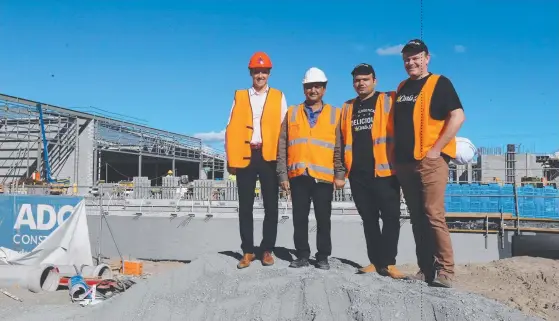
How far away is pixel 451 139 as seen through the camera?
167 inches

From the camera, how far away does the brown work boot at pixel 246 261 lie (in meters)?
5.21

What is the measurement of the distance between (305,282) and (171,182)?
18.4 metres

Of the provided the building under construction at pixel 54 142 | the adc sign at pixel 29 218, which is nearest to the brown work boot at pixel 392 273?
the adc sign at pixel 29 218

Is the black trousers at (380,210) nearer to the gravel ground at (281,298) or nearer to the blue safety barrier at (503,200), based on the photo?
the gravel ground at (281,298)

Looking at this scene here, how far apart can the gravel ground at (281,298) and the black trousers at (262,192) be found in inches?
11.6

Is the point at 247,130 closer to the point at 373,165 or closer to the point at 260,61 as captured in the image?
the point at 260,61

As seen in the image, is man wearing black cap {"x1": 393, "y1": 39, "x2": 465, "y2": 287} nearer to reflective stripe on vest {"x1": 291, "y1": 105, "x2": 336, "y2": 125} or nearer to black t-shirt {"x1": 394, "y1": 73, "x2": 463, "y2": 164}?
black t-shirt {"x1": 394, "y1": 73, "x2": 463, "y2": 164}


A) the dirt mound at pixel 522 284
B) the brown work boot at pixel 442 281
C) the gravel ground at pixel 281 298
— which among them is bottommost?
the dirt mound at pixel 522 284

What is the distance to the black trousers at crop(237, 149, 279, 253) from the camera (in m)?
5.23

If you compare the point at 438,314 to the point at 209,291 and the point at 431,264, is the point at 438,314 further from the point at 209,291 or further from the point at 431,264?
the point at 209,291

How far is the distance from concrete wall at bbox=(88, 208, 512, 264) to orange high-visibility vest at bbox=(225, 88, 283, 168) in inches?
275

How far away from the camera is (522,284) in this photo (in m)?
6.65

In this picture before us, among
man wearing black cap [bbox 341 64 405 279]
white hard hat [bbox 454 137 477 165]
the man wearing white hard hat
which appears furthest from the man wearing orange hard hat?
white hard hat [bbox 454 137 477 165]

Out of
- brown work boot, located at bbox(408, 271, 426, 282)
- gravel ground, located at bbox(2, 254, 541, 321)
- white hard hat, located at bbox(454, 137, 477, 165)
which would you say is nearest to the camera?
gravel ground, located at bbox(2, 254, 541, 321)
